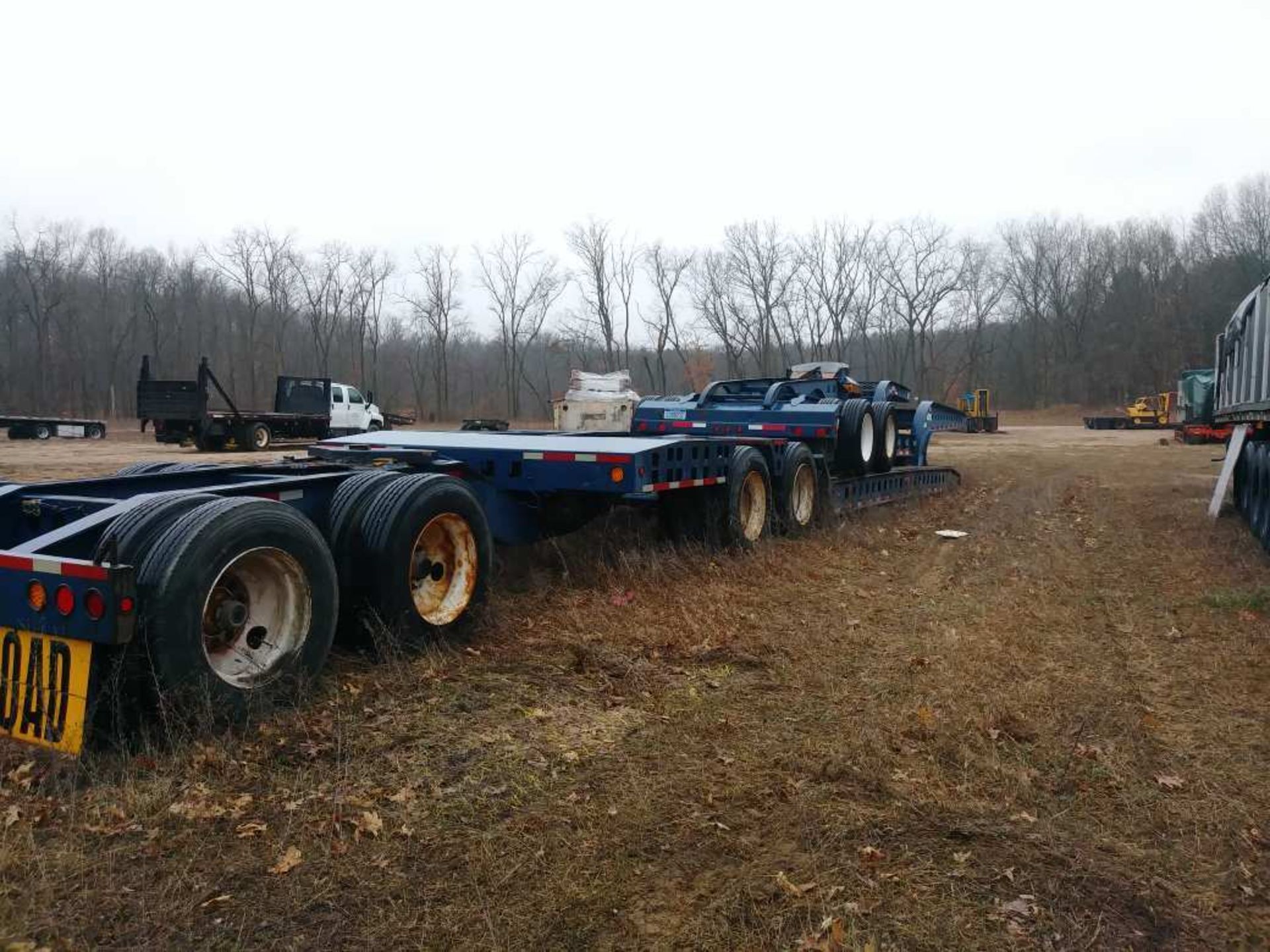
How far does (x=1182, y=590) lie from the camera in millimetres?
7336

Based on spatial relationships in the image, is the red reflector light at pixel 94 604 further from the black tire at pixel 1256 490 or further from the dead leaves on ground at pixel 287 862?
the black tire at pixel 1256 490

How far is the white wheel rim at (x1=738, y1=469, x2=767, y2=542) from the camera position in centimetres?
874

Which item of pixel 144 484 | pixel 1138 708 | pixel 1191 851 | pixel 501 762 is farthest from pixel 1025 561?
pixel 144 484

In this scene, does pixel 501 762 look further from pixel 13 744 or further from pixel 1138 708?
pixel 1138 708

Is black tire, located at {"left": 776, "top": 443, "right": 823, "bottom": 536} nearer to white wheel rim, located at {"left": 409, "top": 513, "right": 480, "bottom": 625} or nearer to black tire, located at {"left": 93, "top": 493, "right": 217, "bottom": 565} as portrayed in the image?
white wheel rim, located at {"left": 409, "top": 513, "right": 480, "bottom": 625}

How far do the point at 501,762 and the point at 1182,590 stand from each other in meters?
6.13

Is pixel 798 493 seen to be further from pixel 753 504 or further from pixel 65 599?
pixel 65 599

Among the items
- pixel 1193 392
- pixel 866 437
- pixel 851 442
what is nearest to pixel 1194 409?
pixel 1193 392

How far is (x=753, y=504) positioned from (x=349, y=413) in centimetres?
2458

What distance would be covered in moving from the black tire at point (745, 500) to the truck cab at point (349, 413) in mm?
22887

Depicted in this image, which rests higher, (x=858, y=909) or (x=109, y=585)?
(x=109, y=585)

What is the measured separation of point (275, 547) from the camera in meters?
4.03

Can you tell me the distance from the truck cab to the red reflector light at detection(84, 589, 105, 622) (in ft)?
89.1

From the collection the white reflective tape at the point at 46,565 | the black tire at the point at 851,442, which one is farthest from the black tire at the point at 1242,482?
the white reflective tape at the point at 46,565
